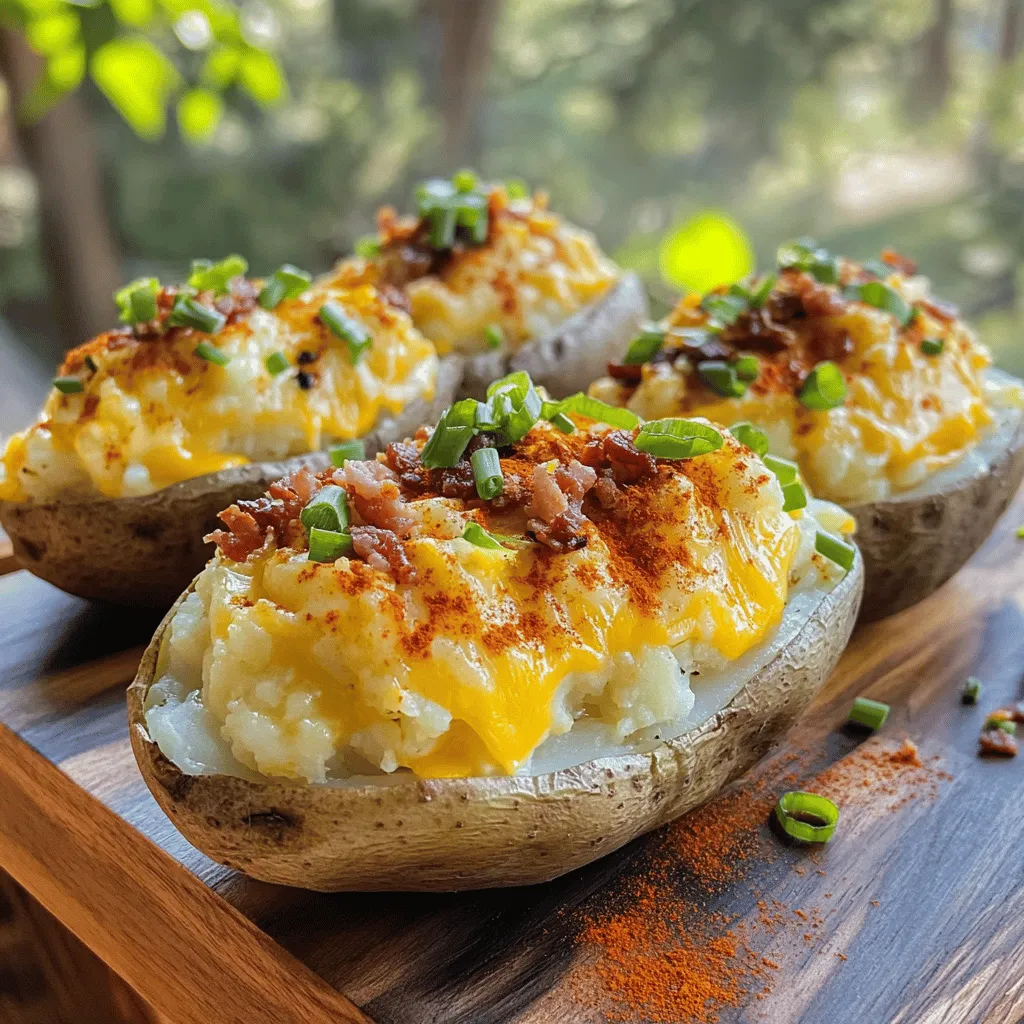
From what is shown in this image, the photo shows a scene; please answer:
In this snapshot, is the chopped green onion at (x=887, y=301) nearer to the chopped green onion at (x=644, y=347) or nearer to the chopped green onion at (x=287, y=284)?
the chopped green onion at (x=644, y=347)

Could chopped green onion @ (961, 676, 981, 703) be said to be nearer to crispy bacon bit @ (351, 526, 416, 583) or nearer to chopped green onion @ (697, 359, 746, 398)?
chopped green onion @ (697, 359, 746, 398)

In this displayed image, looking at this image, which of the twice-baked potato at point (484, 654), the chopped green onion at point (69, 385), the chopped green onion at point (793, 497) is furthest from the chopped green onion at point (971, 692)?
the chopped green onion at point (69, 385)

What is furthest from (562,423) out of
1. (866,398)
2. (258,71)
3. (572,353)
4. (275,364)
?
(258,71)

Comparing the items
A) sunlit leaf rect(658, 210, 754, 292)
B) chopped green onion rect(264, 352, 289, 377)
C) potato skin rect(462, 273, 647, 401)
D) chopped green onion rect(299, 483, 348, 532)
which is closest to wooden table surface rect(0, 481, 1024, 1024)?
chopped green onion rect(299, 483, 348, 532)

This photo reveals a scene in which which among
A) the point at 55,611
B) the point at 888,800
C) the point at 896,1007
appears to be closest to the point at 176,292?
the point at 55,611

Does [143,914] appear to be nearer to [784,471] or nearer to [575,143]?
[784,471]

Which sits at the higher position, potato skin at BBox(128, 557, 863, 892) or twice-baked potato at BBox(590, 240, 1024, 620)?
twice-baked potato at BBox(590, 240, 1024, 620)
